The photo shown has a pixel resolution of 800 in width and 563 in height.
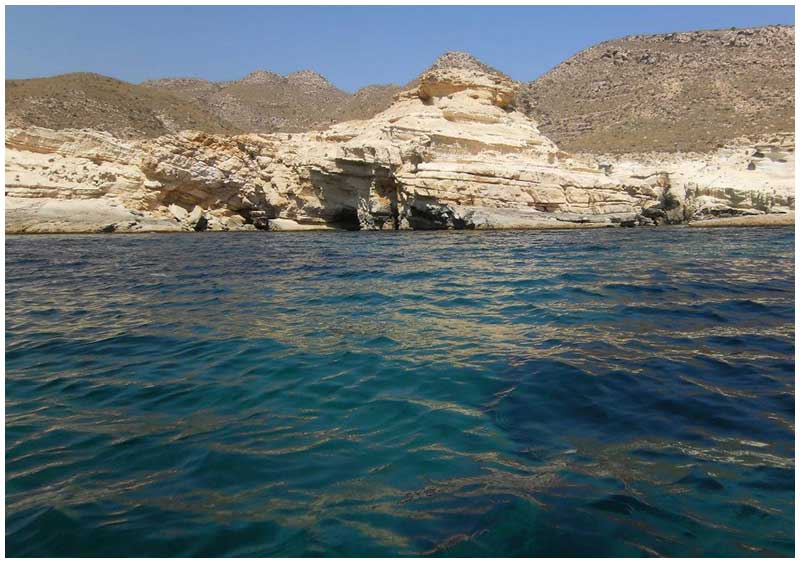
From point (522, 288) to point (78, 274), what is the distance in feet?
31.0

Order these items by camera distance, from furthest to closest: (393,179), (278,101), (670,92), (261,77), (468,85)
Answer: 1. (261,77)
2. (278,101)
3. (670,92)
4. (468,85)
5. (393,179)

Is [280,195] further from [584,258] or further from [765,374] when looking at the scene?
[765,374]

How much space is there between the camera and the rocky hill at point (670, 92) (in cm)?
5875

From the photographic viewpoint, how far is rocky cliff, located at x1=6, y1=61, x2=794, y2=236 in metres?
22.4

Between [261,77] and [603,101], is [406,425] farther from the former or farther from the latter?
[261,77]

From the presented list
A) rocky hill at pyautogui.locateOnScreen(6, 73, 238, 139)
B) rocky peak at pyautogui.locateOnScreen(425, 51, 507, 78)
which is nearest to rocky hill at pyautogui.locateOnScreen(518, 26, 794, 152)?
rocky peak at pyautogui.locateOnScreen(425, 51, 507, 78)

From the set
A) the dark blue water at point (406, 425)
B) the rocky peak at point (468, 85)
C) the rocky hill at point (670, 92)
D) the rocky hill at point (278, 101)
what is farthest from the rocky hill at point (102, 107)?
the dark blue water at point (406, 425)

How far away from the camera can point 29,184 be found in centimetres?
2333

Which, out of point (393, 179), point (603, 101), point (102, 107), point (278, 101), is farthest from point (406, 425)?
point (278, 101)

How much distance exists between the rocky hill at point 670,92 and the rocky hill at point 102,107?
4967 centimetres

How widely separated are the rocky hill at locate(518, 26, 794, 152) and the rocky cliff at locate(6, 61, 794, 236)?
115 feet

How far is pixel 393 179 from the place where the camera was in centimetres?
2391

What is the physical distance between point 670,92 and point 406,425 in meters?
83.2

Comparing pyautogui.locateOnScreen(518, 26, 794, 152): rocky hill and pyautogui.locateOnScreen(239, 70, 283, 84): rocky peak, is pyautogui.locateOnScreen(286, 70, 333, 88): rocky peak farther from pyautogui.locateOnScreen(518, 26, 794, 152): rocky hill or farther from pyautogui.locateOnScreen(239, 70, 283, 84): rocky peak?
pyautogui.locateOnScreen(518, 26, 794, 152): rocky hill
